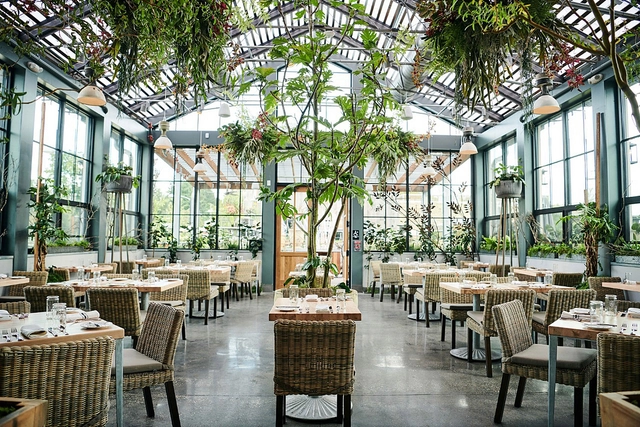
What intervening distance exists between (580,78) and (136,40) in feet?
7.51

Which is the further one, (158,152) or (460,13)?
(158,152)

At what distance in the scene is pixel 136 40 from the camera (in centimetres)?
203

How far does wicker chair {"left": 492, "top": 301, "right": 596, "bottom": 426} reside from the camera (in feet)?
10.0

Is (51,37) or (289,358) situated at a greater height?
(51,37)

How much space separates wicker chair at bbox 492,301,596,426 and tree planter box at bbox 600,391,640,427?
184cm

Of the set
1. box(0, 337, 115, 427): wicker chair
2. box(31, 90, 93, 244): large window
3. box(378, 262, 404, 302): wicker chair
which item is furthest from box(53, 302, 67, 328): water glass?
box(378, 262, 404, 302): wicker chair

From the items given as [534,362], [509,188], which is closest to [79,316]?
[534,362]

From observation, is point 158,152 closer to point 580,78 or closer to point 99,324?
point 99,324

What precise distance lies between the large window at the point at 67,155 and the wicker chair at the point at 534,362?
24.4ft

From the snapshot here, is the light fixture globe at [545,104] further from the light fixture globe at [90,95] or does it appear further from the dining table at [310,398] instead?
the light fixture globe at [90,95]

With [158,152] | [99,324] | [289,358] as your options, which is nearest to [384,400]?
[289,358]

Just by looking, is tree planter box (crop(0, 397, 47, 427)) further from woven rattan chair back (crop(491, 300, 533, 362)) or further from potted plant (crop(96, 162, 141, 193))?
potted plant (crop(96, 162, 141, 193))

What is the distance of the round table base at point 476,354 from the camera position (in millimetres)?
5098

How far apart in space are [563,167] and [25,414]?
9759 millimetres
